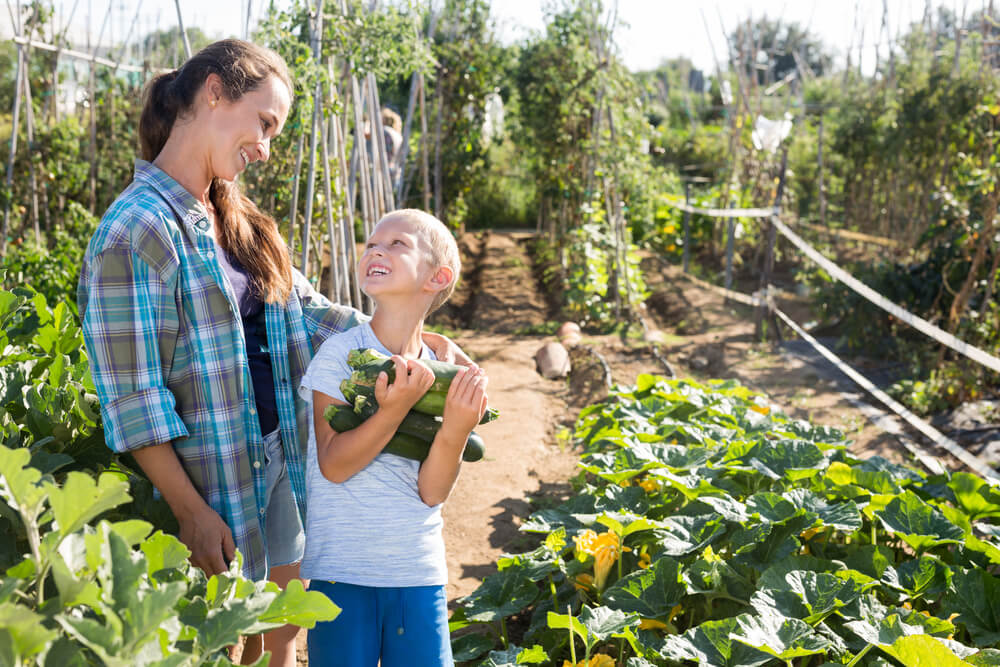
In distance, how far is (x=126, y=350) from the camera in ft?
4.72

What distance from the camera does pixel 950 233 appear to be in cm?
638

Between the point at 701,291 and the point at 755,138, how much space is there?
5.55ft

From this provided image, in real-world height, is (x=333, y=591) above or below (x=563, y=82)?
below

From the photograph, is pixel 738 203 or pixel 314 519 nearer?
pixel 314 519

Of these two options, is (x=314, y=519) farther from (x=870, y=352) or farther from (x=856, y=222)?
(x=856, y=222)

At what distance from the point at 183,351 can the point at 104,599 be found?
79cm

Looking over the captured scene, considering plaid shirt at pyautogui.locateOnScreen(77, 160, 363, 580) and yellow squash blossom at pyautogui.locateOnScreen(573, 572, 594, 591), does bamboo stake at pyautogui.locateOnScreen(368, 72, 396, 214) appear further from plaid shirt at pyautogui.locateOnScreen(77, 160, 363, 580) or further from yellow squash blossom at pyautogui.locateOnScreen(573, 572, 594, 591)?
plaid shirt at pyautogui.locateOnScreen(77, 160, 363, 580)

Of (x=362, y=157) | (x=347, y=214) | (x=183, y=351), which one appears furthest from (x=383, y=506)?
(x=362, y=157)

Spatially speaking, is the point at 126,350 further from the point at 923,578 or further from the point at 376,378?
the point at 923,578

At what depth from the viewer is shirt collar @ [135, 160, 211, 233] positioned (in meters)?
1.53

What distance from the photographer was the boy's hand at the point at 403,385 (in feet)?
4.63

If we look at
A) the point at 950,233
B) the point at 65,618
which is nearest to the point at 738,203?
the point at 950,233

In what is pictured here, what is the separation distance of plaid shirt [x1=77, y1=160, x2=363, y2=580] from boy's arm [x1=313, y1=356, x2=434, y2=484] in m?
0.16

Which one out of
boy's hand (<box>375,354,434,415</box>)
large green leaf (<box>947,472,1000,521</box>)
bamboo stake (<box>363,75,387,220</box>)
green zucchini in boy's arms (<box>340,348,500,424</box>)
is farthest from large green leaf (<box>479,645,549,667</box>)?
bamboo stake (<box>363,75,387,220</box>)
